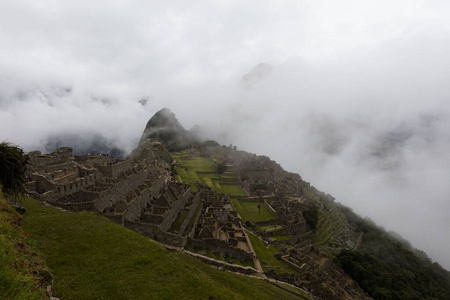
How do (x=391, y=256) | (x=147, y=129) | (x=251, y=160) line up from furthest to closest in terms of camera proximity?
(x=147, y=129), (x=251, y=160), (x=391, y=256)

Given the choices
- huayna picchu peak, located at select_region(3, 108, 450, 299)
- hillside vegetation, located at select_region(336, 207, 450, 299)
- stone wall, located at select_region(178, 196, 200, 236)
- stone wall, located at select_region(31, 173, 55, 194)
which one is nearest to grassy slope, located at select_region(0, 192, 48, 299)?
huayna picchu peak, located at select_region(3, 108, 450, 299)

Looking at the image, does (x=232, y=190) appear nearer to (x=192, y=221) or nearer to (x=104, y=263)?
(x=192, y=221)

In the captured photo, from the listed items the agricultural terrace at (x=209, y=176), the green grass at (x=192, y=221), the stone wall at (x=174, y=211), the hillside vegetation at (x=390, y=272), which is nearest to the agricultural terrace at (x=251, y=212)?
the agricultural terrace at (x=209, y=176)

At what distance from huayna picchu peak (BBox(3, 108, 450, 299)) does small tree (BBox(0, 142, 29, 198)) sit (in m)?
8.23

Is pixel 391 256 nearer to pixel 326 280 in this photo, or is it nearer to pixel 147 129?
pixel 326 280

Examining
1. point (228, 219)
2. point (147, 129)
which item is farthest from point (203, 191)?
point (147, 129)

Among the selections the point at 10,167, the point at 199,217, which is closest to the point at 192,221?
the point at 199,217

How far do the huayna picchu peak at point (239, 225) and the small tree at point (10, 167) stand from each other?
27.0 feet

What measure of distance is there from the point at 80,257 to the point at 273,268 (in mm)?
24676

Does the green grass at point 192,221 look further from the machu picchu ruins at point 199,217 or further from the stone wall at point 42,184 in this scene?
the stone wall at point 42,184

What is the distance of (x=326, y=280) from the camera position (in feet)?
120

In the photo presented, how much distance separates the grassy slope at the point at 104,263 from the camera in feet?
35.6

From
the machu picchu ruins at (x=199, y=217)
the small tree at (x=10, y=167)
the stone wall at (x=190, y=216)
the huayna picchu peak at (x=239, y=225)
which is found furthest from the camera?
the stone wall at (x=190, y=216)

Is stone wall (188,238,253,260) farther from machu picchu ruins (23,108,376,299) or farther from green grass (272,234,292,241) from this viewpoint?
green grass (272,234,292,241)
